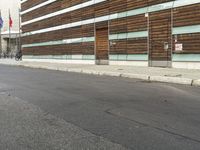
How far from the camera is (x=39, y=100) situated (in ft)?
38.0

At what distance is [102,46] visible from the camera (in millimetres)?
30328

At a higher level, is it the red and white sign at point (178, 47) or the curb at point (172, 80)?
the red and white sign at point (178, 47)

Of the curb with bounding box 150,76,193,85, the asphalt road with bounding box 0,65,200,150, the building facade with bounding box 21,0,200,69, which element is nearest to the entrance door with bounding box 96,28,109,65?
the building facade with bounding box 21,0,200,69

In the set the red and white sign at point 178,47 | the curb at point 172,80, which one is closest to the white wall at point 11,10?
the red and white sign at point 178,47

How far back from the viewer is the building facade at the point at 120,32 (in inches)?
848

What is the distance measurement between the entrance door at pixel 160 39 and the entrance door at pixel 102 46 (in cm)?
594

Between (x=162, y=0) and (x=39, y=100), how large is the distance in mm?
13558

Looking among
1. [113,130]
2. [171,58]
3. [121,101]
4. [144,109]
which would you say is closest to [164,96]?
[121,101]

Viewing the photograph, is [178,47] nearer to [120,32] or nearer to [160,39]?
[160,39]

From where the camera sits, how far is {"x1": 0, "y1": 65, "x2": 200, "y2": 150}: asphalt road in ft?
22.2

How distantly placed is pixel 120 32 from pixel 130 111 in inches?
727

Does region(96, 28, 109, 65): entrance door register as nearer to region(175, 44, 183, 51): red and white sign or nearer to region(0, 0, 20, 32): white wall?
region(175, 44, 183, 51): red and white sign

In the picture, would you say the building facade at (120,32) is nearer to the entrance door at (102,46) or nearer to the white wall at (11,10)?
the entrance door at (102,46)

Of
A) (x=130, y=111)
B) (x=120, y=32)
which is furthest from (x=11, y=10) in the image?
(x=130, y=111)
